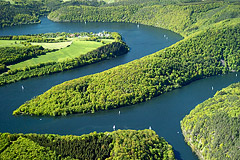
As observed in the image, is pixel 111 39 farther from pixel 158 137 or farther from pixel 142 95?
pixel 158 137

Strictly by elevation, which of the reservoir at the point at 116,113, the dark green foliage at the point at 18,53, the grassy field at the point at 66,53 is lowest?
the reservoir at the point at 116,113

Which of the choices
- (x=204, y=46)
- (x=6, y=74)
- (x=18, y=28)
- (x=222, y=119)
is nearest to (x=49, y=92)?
(x=6, y=74)

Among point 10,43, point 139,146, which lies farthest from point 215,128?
point 10,43

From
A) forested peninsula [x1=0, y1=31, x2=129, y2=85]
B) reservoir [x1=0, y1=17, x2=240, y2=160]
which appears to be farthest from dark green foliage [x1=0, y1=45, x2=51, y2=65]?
reservoir [x1=0, y1=17, x2=240, y2=160]

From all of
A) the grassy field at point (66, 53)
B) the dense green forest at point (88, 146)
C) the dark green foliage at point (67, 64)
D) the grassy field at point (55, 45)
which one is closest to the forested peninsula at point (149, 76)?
the dense green forest at point (88, 146)

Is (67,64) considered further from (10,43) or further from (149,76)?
(10,43)

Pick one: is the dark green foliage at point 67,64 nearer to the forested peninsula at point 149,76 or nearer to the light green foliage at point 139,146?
the forested peninsula at point 149,76
